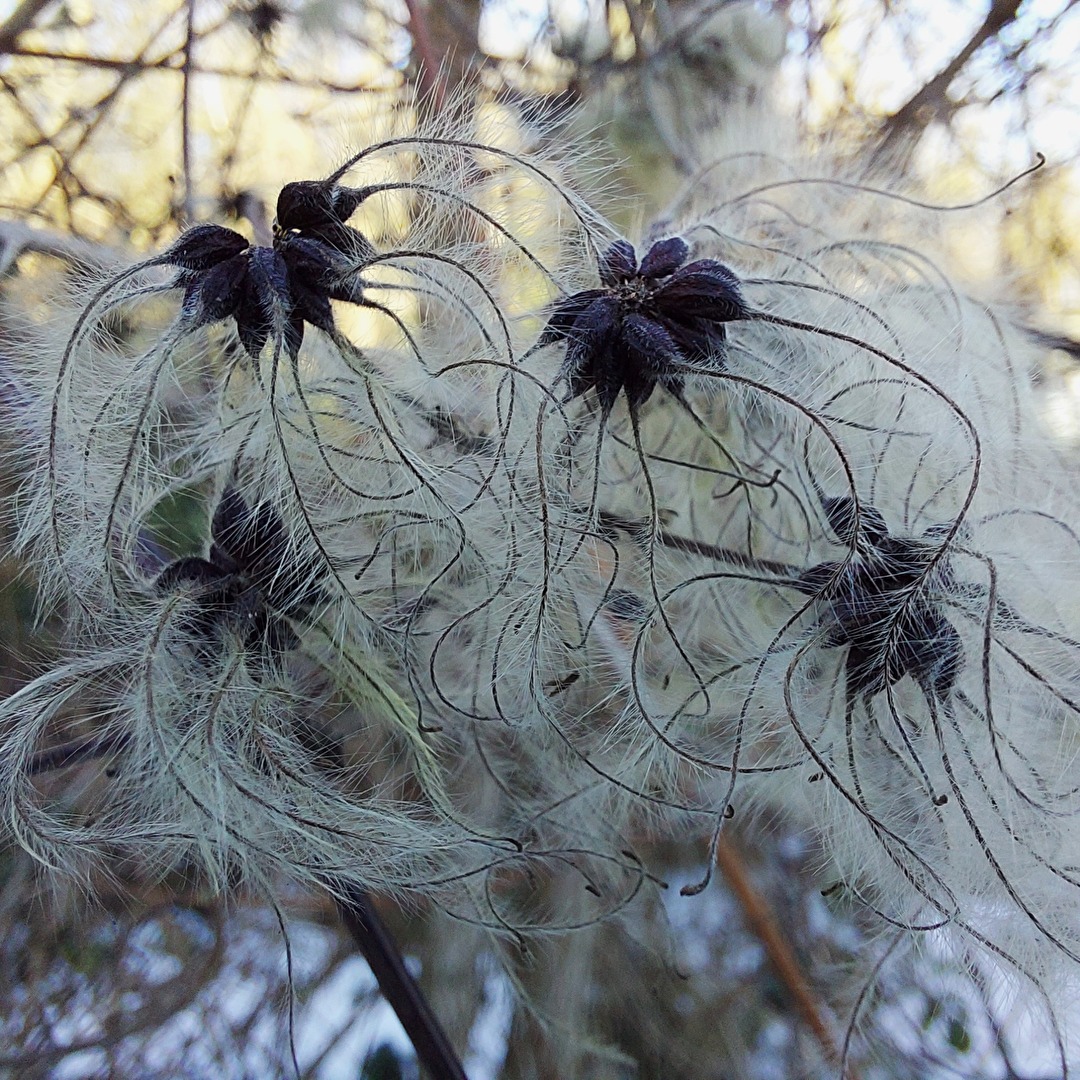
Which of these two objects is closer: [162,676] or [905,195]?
[162,676]

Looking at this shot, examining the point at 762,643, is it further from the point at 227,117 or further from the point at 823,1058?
the point at 227,117

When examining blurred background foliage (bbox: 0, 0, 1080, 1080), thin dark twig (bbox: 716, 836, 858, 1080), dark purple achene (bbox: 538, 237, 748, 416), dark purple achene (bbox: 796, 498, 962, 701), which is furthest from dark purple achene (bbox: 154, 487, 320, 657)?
thin dark twig (bbox: 716, 836, 858, 1080)

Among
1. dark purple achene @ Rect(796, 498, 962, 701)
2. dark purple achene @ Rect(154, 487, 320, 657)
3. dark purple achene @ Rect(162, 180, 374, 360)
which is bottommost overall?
dark purple achene @ Rect(796, 498, 962, 701)

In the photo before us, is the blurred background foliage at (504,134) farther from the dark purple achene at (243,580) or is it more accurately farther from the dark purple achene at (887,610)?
the dark purple achene at (887,610)

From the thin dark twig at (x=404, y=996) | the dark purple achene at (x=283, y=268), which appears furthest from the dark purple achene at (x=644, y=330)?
the thin dark twig at (x=404, y=996)

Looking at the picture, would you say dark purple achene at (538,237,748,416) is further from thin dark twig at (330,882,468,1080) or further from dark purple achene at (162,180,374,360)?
thin dark twig at (330,882,468,1080)

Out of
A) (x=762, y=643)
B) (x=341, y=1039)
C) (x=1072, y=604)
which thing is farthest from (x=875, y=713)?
(x=341, y=1039)
